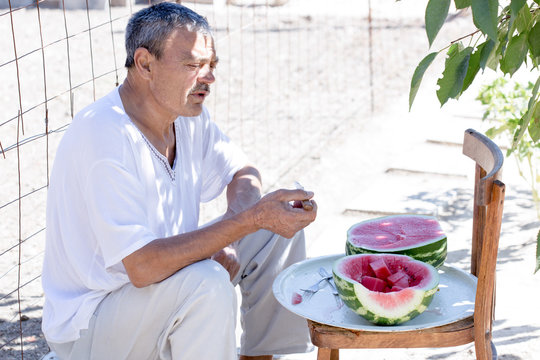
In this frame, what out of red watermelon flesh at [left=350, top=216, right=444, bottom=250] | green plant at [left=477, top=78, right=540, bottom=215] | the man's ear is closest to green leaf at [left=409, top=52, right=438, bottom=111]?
red watermelon flesh at [left=350, top=216, right=444, bottom=250]

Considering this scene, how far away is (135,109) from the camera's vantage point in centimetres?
342

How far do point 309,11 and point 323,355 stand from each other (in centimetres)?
1017

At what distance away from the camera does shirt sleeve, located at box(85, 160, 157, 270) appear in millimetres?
3000

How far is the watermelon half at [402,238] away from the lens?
314 centimetres

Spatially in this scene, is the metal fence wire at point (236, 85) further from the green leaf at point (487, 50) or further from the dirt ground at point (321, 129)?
the green leaf at point (487, 50)

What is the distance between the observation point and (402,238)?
3311 mm

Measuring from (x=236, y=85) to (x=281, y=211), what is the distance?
20.8 feet

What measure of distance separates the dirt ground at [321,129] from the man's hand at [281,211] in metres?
1.19

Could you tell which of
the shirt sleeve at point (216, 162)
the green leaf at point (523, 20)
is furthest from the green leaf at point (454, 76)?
the shirt sleeve at point (216, 162)

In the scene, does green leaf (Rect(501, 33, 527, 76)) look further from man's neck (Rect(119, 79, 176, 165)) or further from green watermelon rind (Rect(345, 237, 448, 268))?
man's neck (Rect(119, 79, 176, 165))

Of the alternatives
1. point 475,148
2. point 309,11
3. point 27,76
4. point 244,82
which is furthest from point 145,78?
point 309,11

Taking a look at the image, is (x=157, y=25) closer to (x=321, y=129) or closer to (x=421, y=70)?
(x=421, y=70)

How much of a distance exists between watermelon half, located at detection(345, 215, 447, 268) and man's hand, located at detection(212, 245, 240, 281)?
0.54 metres

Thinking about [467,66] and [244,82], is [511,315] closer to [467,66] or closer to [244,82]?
[467,66]
